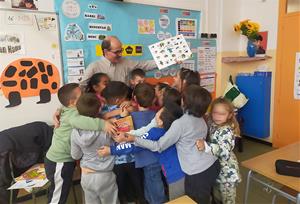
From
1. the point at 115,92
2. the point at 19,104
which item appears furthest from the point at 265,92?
the point at 19,104

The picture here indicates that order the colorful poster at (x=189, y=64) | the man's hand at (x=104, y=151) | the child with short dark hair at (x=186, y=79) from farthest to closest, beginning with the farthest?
the colorful poster at (x=189, y=64)
the child with short dark hair at (x=186, y=79)
the man's hand at (x=104, y=151)

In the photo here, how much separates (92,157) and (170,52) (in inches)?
54.6

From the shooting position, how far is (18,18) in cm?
227

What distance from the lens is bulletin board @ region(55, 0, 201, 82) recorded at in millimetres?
2568

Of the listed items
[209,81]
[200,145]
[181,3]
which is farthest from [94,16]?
[209,81]

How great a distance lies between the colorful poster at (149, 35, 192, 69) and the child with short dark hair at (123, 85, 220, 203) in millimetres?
940

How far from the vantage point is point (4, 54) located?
2252 mm

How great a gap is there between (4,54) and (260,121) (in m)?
3.56

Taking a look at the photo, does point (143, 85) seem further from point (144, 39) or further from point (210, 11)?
point (210, 11)

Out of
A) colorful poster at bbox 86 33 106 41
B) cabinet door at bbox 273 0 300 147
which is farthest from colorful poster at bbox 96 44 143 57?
cabinet door at bbox 273 0 300 147

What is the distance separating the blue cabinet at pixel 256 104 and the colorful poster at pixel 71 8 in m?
2.72

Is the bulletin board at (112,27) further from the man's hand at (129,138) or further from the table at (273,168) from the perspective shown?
the table at (273,168)

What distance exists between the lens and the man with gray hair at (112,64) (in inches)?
93.5

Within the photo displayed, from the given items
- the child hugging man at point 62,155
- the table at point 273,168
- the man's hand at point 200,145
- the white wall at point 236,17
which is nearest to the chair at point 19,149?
the child hugging man at point 62,155
